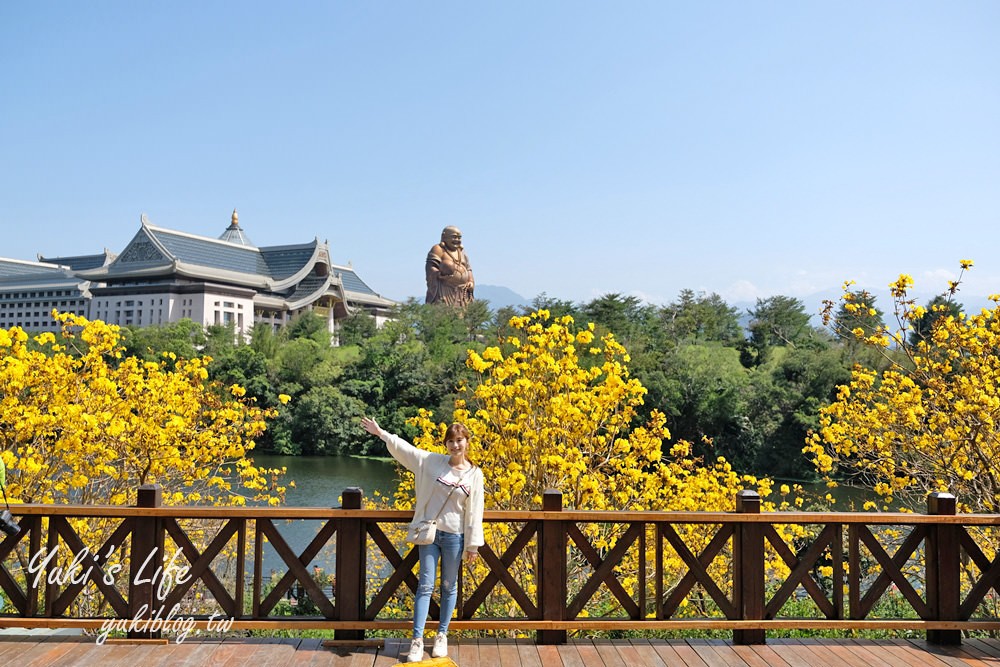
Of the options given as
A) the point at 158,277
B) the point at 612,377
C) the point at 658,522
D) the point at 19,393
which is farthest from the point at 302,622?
the point at 158,277

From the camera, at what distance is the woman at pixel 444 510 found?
3977mm

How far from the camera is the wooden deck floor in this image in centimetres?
394

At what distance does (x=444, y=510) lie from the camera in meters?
3.99

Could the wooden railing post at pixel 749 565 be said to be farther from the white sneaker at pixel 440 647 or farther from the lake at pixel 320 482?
the lake at pixel 320 482

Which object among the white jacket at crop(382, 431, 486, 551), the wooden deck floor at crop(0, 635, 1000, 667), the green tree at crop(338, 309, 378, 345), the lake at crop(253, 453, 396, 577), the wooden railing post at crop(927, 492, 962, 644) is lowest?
the lake at crop(253, 453, 396, 577)

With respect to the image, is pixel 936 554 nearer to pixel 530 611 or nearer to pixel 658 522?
pixel 658 522

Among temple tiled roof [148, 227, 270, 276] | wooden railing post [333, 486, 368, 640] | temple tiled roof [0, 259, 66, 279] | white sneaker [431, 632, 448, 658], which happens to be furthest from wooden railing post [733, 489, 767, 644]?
temple tiled roof [0, 259, 66, 279]

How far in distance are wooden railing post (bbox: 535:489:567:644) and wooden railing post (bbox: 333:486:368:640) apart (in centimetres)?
89

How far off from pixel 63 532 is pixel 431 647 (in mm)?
1912

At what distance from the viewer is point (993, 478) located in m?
6.51

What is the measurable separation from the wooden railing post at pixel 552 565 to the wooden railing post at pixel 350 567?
894 mm

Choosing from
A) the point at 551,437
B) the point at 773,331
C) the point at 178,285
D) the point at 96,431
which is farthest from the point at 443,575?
the point at 178,285

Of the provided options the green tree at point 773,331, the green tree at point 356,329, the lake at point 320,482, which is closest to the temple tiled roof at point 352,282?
the green tree at point 356,329

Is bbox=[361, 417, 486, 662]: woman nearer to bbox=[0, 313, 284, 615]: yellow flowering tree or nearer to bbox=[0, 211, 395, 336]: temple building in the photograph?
bbox=[0, 313, 284, 615]: yellow flowering tree
